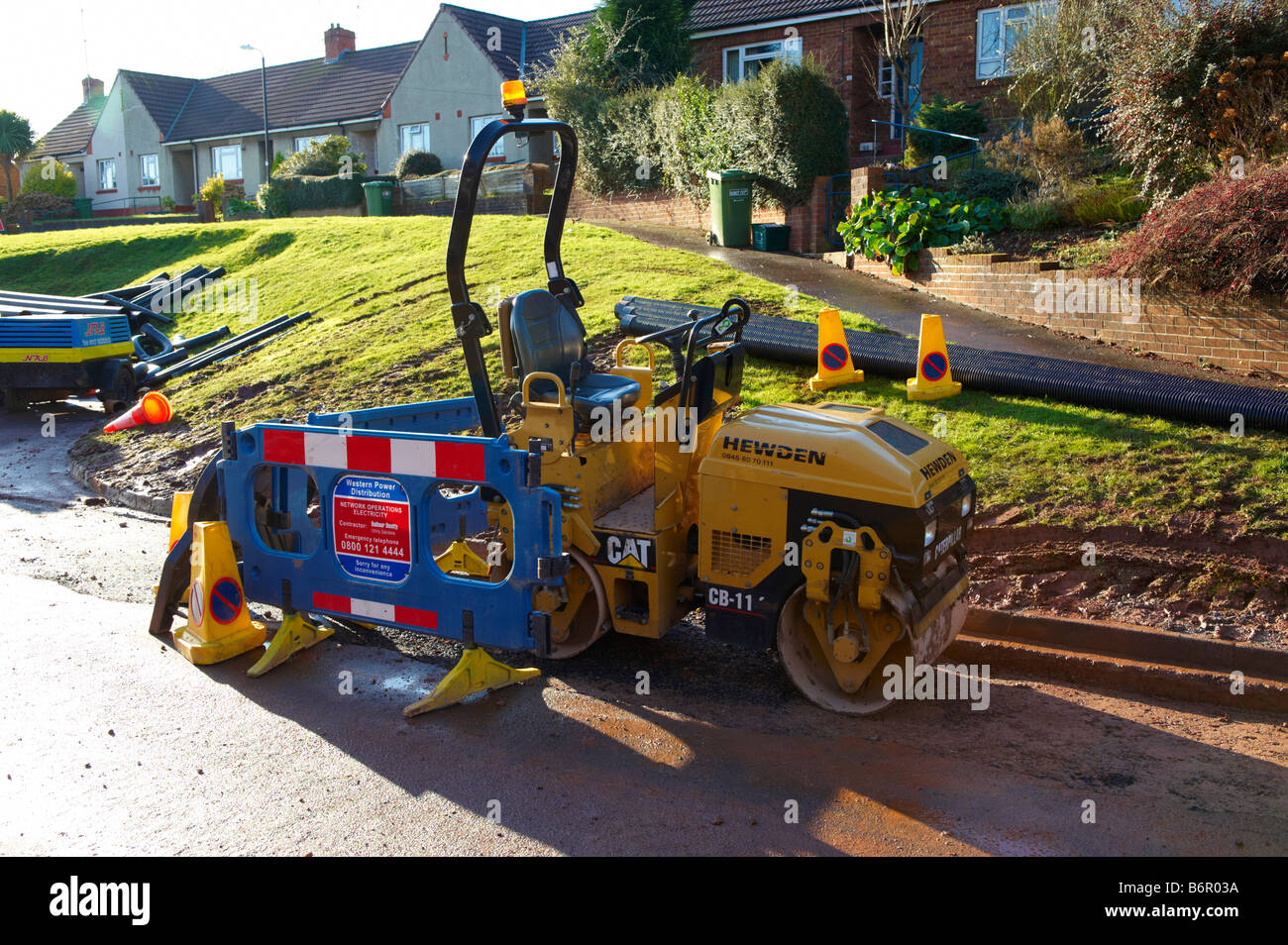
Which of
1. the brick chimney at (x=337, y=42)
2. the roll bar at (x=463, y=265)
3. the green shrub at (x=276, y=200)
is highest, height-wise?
the brick chimney at (x=337, y=42)

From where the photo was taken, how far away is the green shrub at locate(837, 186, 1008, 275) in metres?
13.1

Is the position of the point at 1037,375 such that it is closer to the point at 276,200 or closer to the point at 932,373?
the point at 932,373

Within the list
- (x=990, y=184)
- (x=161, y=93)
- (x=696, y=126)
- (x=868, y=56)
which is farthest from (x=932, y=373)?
(x=161, y=93)

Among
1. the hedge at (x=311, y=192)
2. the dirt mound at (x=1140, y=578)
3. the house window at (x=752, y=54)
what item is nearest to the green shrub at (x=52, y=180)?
the hedge at (x=311, y=192)

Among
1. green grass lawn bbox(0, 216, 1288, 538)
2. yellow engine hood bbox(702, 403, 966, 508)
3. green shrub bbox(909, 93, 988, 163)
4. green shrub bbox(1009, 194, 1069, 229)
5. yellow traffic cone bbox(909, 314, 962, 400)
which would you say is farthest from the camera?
green shrub bbox(909, 93, 988, 163)

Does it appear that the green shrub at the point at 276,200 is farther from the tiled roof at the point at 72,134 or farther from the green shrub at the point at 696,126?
the tiled roof at the point at 72,134

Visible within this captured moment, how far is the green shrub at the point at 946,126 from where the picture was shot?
16969 mm

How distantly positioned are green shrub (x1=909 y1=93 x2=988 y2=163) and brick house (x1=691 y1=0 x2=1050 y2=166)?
127cm

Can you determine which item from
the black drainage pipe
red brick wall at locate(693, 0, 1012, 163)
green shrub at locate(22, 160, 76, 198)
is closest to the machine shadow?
the black drainage pipe

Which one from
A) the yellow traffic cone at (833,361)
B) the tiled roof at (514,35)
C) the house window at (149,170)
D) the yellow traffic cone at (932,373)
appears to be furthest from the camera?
the house window at (149,170)

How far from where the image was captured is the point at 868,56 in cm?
2202

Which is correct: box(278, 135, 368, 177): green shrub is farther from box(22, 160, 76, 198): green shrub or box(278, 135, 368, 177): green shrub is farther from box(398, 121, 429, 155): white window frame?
box(22, 160, 76, 198): green shrub

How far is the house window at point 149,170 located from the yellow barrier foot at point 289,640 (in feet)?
137

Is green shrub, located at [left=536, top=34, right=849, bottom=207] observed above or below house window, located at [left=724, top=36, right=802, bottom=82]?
below
